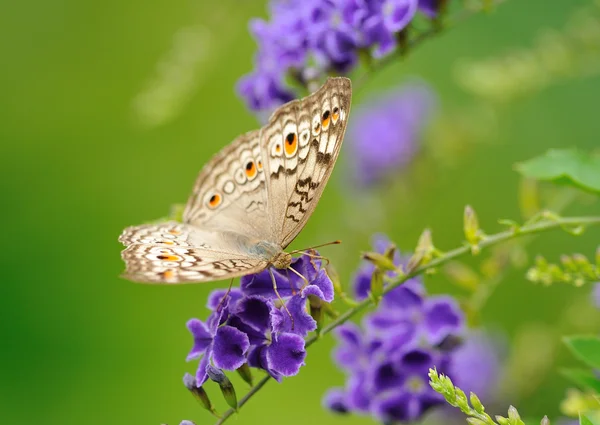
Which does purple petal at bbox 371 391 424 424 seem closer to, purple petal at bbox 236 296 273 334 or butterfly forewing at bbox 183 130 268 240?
purple petal at bbox 236 296 273 334

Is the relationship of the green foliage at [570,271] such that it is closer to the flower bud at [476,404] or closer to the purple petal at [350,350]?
the flower bud at [476,404]

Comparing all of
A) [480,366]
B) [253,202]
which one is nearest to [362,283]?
[253,202]

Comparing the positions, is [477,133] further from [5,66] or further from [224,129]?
[5,66]

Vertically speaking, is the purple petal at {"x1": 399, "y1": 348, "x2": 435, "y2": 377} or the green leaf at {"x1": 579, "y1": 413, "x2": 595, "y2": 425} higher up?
the green leaf at {"x1": 579, "y1": 413, "x2": 595, "y2": 425}

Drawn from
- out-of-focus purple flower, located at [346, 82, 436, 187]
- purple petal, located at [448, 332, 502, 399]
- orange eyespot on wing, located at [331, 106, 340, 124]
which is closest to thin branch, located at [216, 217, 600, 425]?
orange eyespot on wing, located at [331, 106, 340, 124]

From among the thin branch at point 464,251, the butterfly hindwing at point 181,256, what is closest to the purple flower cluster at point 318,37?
the butterfly hindwing at point 181,256

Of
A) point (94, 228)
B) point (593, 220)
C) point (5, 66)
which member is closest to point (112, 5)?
point (5, 66)
